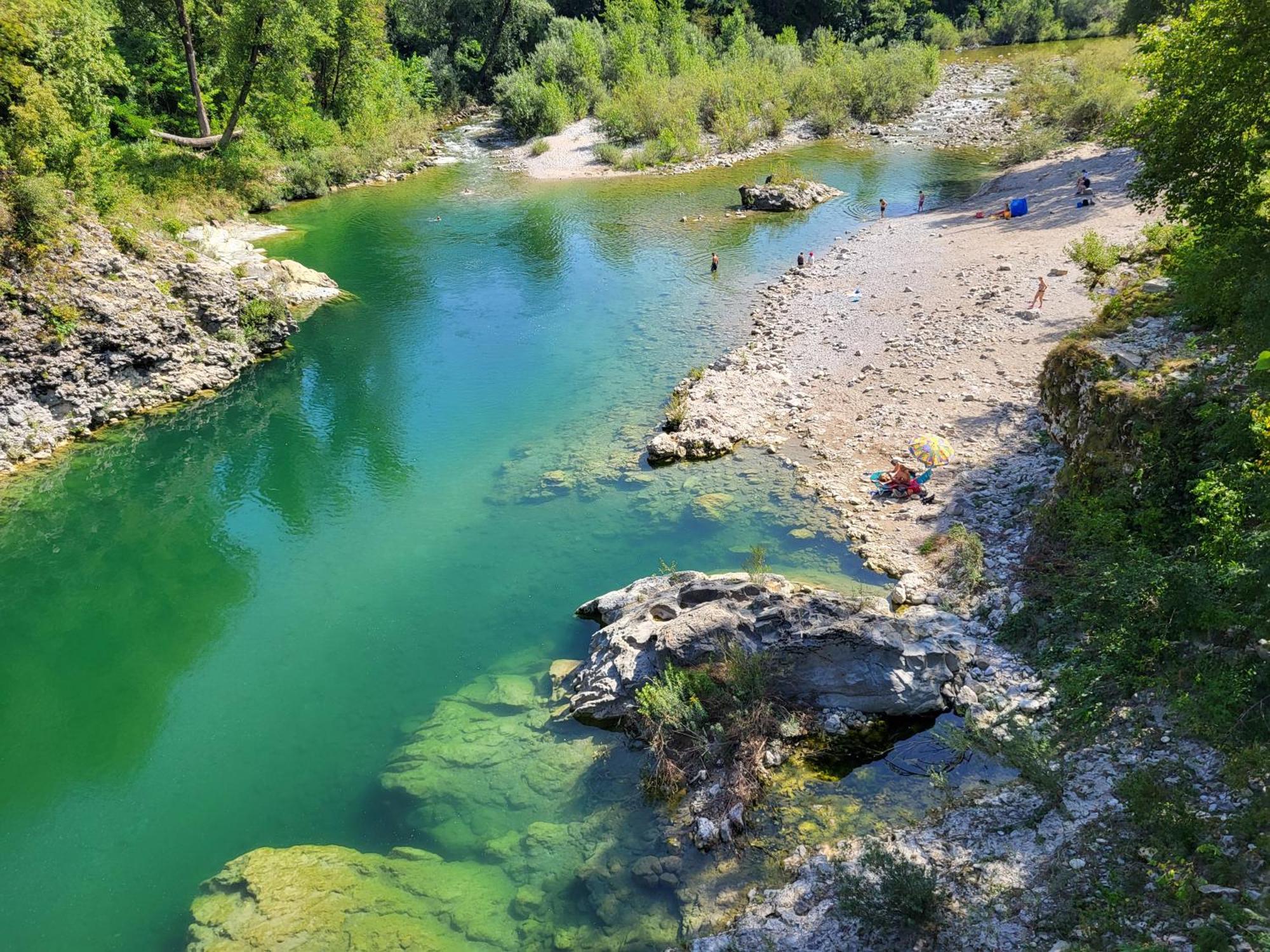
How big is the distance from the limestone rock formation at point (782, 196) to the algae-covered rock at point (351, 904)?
140 ft

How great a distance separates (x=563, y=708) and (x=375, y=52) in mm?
64462

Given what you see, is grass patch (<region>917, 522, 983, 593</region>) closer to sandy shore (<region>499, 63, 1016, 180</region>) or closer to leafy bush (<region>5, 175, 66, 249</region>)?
leafy bush (<region>5, 175, 66, 249</region>)

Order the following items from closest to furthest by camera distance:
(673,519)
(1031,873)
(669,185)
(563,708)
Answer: (1031,873) < (563,708) < (673,519) < (669,185)

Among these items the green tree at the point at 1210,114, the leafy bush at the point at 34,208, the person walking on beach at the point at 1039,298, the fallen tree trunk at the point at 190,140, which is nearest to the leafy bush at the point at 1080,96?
the person walking on beach at the point at 1039,298

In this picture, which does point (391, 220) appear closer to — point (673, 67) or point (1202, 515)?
point (673, 67)

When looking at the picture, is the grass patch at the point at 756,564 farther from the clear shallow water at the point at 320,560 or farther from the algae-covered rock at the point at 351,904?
the algae-covered rock at the point at 351,904

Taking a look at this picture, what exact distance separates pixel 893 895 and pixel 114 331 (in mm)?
29521

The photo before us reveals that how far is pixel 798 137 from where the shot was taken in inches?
2510

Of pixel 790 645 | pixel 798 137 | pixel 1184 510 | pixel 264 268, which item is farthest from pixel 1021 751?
pixel 798 137

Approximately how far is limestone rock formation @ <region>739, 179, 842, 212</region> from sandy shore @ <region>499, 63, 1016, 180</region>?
38.9 ft

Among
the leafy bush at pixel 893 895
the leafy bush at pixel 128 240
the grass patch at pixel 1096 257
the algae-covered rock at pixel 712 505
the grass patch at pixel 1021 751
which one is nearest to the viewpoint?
the leafy bush at pixel 893 895

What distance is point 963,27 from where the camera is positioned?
9619cm

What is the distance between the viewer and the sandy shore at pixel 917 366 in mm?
19203

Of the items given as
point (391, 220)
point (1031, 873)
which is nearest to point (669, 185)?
point (391, 220)
